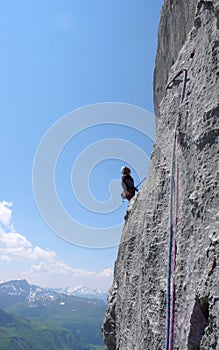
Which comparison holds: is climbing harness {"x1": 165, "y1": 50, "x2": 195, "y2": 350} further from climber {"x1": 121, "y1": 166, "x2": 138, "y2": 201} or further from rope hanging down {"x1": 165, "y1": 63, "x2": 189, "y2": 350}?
climber {"x1": 121, "y1": 166, "x2": 138, "y2": 201}

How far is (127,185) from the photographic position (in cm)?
1419

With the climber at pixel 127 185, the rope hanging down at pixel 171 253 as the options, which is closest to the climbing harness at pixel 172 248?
the rope hanging down at pixel 171 253

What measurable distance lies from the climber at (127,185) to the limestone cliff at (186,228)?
265 centimetres

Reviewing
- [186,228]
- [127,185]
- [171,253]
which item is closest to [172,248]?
[171,253]

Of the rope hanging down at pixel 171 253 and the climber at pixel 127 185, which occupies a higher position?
the climber at pixel 127 185

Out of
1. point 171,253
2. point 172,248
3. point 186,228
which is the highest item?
point 186,228

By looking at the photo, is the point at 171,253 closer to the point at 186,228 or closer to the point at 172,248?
the point at 172,248

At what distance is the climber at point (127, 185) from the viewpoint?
14078mm

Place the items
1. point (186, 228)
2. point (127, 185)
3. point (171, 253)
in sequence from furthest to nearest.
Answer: point (127, 185)
point (171, 253)
point (186, 228)

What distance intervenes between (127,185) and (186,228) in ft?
24.1

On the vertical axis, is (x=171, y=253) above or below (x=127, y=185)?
below

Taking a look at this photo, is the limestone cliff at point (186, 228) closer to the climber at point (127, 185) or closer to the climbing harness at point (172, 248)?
the climbing harness at point (172, 248)

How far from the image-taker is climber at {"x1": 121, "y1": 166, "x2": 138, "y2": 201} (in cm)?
1408

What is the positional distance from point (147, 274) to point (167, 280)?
119 centimetres
